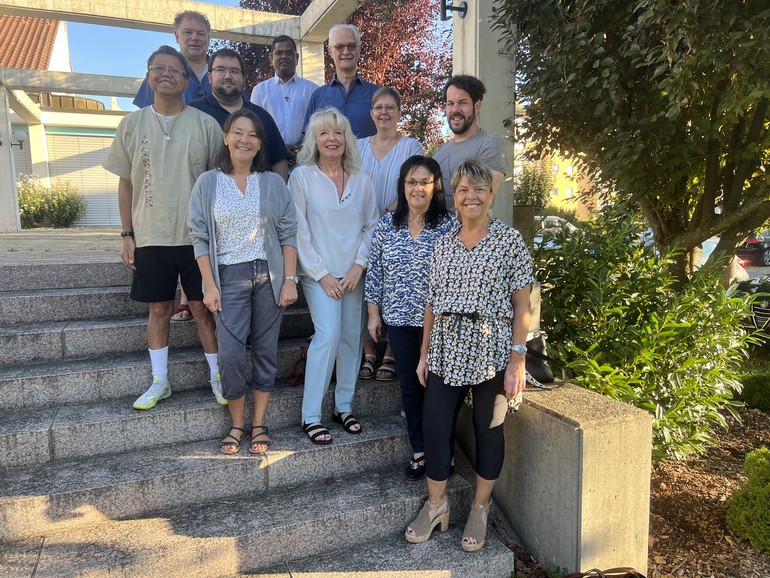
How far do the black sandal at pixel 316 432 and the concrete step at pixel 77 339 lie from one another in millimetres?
1134

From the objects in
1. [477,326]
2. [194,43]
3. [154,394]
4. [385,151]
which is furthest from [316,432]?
[194,43]

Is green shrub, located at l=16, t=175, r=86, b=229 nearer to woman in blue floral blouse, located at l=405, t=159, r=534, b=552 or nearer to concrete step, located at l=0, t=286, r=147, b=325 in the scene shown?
concrete step, located at l=0, t=286, r=147, b=325

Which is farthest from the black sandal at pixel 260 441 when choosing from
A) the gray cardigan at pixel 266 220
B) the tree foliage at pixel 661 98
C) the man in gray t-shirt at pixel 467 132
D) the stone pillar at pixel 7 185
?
the stone pillar at pixel 7 185

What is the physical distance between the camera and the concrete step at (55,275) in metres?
3.89

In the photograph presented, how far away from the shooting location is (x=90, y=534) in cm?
244

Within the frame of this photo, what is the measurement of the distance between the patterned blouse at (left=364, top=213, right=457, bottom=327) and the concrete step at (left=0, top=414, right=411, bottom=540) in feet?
2.60

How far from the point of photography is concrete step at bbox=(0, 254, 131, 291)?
3.89 metres

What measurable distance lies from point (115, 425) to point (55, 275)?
167 cm

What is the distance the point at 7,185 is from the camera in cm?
1093

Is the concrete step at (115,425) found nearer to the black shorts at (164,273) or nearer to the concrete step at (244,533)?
the concrete step at (244,533)

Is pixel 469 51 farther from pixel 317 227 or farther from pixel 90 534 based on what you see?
pixel 90 534

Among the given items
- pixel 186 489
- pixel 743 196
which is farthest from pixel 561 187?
pixel 186 489

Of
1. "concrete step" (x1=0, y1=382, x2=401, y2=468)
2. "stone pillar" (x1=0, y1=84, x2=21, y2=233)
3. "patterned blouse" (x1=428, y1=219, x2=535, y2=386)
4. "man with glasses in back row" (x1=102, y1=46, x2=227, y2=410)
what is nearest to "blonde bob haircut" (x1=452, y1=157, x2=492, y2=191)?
"patterned blouse" (x1=428, y1=219, x2=535, y2=386)

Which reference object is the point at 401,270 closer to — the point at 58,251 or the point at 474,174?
the point at 474,174
